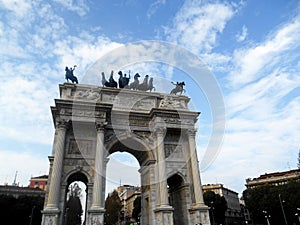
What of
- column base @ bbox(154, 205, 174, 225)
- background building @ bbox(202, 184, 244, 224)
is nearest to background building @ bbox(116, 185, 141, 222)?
background building @ bbox(202, 184, 244, 224)

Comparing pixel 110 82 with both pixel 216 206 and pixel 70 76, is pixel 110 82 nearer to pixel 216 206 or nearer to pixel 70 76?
pixel 70 76

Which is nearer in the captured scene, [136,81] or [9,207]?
[136,81]

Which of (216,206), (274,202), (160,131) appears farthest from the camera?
(216,206)

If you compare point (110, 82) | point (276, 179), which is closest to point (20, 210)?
point (110, 82)

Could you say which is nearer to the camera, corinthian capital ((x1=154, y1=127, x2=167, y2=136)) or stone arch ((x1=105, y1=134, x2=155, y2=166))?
stone arch ((x1=105, y1=134, x2=155, y2=166))

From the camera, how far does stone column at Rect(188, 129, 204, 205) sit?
1906 cm

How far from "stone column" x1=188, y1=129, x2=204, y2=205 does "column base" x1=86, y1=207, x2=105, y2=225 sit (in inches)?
285

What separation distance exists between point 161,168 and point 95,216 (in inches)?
234

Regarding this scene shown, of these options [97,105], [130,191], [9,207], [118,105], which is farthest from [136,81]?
[130,191]

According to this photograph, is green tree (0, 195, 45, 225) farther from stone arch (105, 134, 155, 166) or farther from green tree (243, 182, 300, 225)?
green tree (243, 182, 300, 225)

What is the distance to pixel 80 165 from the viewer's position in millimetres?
18656

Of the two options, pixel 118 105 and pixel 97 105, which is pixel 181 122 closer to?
pixel 118 105

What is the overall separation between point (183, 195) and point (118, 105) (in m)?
9.19

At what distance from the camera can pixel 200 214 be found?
1822cm
